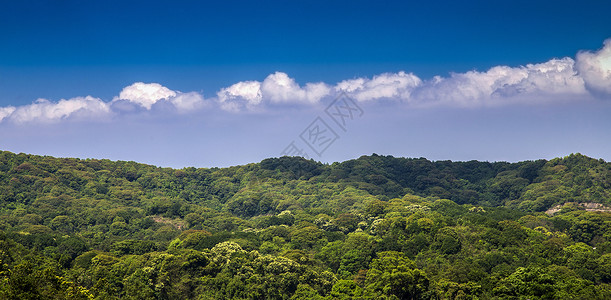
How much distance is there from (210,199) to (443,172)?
6590 cm

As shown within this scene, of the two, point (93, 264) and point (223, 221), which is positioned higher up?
point (223, 221)

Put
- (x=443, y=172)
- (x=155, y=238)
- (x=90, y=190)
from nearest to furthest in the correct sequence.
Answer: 1. (x=155, y=238)
2. (x=90, y=190)
3. (x=443, y=172)

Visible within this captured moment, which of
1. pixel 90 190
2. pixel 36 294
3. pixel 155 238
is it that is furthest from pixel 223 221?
pixel 36 294

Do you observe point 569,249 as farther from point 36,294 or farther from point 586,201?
point 586,201

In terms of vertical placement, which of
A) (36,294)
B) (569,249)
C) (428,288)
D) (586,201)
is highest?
(586,201)

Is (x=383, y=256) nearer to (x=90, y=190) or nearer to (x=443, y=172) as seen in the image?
(x=90, y=190)

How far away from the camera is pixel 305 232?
85.2m

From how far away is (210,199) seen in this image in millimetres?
158125

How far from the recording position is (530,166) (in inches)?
6102

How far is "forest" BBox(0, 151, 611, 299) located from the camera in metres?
53.6

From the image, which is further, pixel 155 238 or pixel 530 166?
pixel 530 166

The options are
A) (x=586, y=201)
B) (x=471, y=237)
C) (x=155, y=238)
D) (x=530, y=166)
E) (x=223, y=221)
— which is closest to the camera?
(x=471, y=237)

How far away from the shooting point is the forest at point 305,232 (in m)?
53.6

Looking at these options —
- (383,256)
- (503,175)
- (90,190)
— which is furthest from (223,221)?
(503,175)
